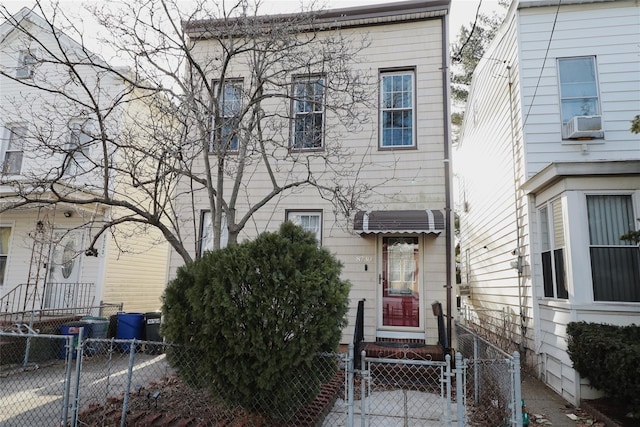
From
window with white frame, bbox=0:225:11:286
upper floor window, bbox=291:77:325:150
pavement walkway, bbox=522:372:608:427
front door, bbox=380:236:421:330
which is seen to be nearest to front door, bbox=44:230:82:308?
window with white frame, bbox=0:225:11:286

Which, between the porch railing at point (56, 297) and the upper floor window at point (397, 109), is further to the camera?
the porch railing at point (56, 297)

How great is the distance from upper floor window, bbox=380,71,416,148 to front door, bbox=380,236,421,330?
207 centimetres

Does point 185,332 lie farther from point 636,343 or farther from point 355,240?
point 636,343

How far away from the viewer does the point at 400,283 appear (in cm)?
773

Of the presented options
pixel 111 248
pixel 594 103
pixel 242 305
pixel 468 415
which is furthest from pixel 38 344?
pixel 594 103

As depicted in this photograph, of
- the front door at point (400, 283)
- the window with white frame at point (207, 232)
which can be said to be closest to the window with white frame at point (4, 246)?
the window with white frame at point (207, 232)

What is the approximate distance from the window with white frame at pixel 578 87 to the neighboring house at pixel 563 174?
0.02 m

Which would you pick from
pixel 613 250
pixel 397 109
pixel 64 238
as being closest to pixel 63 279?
pixel 64 238

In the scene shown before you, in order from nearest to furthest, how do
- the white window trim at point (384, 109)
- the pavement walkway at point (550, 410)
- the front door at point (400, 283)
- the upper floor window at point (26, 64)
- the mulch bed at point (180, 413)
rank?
the mulch bed at point (180, 413), the pavement walkway at point (550, 410), the upper floor window at point (26, 64), the front door at point (400, 283), the white window trim at point (384, 109)

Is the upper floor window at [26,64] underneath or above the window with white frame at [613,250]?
above

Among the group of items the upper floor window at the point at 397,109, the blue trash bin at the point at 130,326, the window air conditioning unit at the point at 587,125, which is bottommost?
the blue trash bin at the point at 130,326

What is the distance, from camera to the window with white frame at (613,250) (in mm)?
6137

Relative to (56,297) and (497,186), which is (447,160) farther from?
(56,297)

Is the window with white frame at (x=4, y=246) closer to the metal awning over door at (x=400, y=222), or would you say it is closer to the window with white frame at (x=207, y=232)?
the window with white frame at (x=207, y=232)
